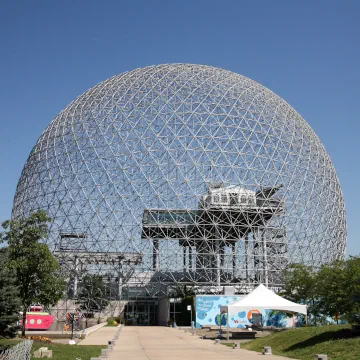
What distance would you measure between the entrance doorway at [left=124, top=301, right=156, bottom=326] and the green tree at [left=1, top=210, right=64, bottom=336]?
75.7ft

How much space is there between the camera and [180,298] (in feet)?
143

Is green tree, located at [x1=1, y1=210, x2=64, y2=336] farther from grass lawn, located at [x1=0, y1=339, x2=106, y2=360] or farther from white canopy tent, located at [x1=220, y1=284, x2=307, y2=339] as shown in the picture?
white canopy tent, located at [x1=220, y1=284, x2=307, y2=339]

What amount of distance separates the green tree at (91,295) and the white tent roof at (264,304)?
24.5m

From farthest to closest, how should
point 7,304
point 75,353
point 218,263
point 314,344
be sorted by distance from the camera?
point 218,263, point 75,353, point 314,344, point 7,304

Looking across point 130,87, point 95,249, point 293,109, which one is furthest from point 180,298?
point 293,109

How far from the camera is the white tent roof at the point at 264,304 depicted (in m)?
24.1

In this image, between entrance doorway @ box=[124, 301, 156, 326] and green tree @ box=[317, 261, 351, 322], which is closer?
green tree @ box=[317, 261, 351, 322]

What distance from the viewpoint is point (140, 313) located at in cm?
4988

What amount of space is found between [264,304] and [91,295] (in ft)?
86.5

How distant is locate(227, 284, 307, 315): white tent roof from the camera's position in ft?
79.1

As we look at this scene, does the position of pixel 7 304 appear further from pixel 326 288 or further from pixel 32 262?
pixel 326 288

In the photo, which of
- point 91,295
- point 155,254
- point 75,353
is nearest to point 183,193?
point 155,254

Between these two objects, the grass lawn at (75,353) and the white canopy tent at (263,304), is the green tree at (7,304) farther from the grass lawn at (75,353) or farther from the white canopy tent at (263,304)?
the white canopy tent at (263,304)

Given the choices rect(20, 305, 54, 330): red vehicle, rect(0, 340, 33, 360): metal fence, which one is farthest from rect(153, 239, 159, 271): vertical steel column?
rect(0, 340, 33, 360): metal fence
